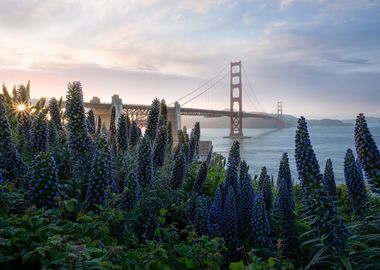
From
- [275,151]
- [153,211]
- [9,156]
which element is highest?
[9,156]

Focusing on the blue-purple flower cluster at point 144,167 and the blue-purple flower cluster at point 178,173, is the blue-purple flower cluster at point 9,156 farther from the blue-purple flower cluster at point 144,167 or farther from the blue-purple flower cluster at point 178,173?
the blue-purple flower cluster at point 178,173

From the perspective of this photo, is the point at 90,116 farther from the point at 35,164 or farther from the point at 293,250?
→ the point at 293,250

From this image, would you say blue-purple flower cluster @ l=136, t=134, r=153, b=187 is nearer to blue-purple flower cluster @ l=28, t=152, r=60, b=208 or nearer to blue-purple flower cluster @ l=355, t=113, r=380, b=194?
blue-purple flower cluster @ l=28, t=152, r=60, b=208

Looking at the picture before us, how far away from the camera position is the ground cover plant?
8.86 ft

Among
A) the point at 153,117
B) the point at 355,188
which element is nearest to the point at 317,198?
the point at 355,188

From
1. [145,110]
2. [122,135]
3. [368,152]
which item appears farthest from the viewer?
[145,110]

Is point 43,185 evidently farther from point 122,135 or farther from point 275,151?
point 275,151

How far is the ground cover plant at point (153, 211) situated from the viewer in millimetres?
2701

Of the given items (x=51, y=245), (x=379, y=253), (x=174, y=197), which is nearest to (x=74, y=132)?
(x=174, y=197)

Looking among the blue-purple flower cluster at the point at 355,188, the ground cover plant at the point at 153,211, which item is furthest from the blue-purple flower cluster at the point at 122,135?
the blue-purple flower cluster at the point at 355,188

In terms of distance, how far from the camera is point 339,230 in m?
3.17

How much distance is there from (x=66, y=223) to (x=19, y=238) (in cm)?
54

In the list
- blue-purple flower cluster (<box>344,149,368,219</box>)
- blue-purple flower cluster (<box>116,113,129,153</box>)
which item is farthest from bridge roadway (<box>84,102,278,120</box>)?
blue-purple flower cluster (<box>344,149,368,219</box>)

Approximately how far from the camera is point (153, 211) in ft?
13.5
